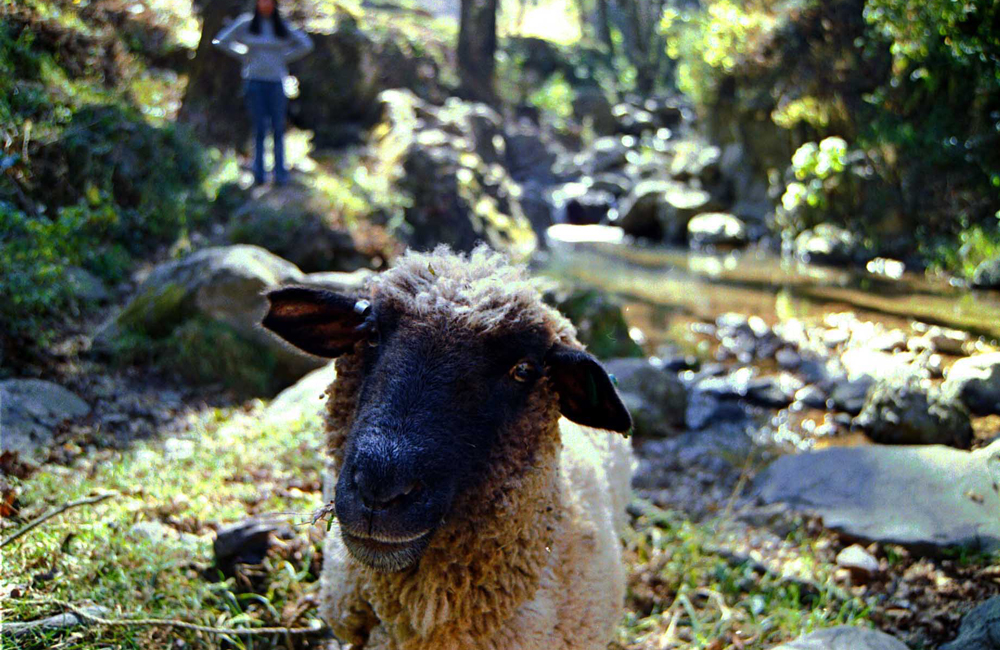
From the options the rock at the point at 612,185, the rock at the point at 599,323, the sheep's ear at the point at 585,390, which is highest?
the sheep's ear at the point at 585,390

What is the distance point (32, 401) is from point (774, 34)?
18549mm

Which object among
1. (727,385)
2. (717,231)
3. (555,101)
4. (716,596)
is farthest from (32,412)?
(555,101)

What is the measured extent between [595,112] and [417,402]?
35285 millimetres

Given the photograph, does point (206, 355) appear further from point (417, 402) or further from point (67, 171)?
point (417, 402)

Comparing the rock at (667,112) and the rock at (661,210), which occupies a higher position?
the rock at (667,112)

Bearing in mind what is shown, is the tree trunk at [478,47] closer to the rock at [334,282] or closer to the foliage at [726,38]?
the foliage at [726,38]

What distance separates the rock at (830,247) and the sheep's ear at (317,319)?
15.3m

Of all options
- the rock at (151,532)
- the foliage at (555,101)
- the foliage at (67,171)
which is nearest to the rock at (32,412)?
the foliage at (67,171)

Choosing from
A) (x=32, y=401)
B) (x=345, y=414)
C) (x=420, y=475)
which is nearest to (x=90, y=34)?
(x=32, y=401)

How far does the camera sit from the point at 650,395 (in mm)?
7605

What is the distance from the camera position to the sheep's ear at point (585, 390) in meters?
2.65

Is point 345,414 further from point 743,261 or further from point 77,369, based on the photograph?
point 743,261

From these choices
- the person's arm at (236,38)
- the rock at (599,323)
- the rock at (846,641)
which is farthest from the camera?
the person's arm at (236,38)

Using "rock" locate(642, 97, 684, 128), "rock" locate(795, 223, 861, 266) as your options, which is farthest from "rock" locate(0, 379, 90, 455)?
"rock" locate(642, 97, 684, 128)
